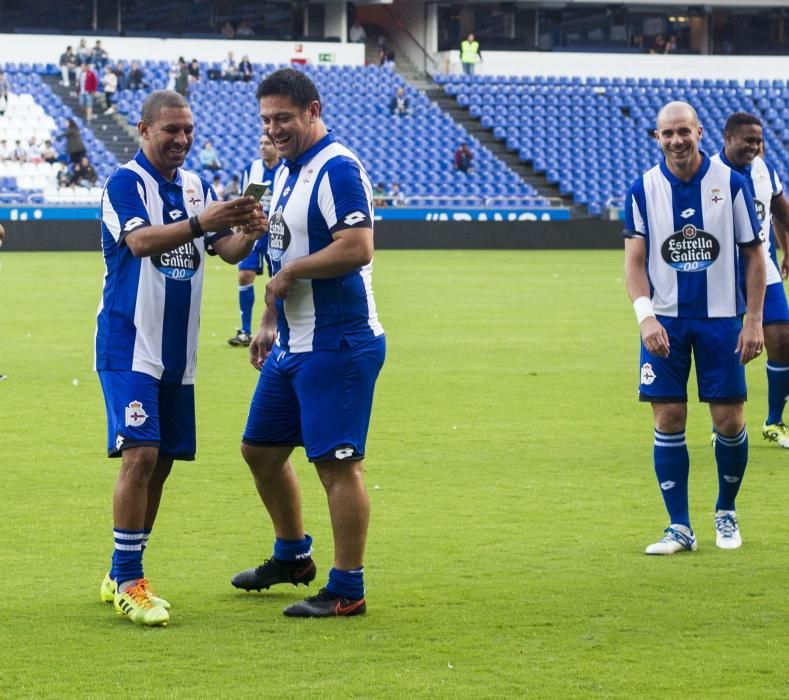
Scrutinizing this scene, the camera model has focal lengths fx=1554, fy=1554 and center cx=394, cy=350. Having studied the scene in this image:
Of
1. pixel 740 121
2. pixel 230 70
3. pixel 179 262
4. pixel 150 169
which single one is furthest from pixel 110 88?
pixel 179 262

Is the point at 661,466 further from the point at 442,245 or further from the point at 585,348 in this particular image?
the point at 442,245

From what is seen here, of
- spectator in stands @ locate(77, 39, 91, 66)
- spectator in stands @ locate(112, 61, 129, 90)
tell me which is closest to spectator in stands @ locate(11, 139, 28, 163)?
spectator in stands @ locate(112, 61, 129, 90)

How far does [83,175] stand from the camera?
3709 cm

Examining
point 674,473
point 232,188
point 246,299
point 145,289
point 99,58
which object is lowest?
point 246,299

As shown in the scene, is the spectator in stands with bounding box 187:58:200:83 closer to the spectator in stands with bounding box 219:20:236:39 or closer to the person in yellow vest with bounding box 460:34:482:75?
the spectator in stands with bounding box 219:20:236:39

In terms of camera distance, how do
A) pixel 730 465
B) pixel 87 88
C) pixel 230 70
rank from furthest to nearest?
1. pixel 230 70
2. pixel 87 88
3. pixel 730 465

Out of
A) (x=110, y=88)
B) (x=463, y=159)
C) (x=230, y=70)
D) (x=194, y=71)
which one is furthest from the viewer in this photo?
(x=230, y=70)

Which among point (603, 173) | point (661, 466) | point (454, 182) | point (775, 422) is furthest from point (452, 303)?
point (603, 173)

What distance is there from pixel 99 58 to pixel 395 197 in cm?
1068

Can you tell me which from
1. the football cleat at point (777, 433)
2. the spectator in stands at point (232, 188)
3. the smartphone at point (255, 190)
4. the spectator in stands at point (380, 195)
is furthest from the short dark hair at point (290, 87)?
the spectator in stands at point (380, 195)

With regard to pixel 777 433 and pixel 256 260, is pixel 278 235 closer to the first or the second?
pixel 777 433

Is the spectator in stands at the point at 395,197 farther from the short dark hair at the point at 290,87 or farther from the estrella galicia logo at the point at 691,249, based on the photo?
the short dark hair at the point at 290,87

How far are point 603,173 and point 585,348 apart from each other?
1160 inches

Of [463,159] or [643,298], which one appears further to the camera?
[463,159]
